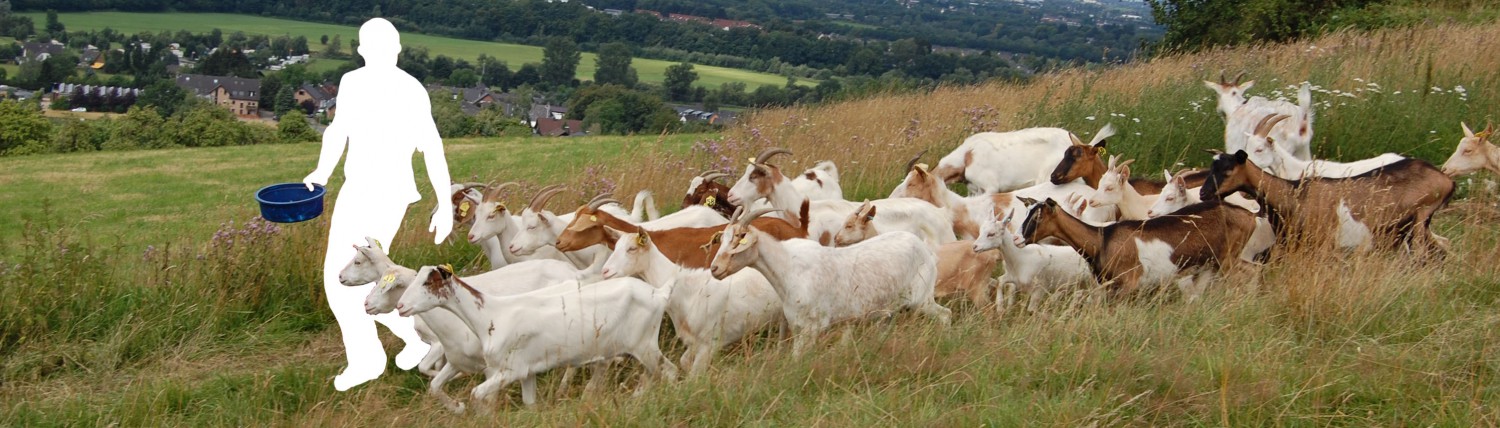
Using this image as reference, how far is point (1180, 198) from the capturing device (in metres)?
7.61

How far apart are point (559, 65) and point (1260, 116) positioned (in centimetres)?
2144

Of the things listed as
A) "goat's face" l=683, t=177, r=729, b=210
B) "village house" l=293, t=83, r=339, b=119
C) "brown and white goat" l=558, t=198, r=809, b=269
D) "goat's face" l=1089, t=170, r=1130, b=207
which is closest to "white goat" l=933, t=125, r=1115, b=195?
"goat's face" l=1089, t=170, r=1130, b=207

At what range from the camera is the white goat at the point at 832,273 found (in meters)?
6.03

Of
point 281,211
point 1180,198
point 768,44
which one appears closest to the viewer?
point 281,211

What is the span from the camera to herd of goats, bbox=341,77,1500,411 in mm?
5754

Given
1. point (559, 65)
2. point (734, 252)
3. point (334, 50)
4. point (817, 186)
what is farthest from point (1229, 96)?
point (334, 50)

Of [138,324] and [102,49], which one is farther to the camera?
[102,49]

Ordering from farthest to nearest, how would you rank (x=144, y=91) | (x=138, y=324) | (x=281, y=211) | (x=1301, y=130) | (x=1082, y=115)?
(x=144, y=91)
(x=1082, y=115)
(x=1301, y=130)
(x=138, y=324)
(x=281, y=211)

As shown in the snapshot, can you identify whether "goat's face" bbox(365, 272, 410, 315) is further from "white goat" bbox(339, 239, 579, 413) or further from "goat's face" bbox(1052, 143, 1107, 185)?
"goat's face" bbox(1052, 143, 1107, 185)

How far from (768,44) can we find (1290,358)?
102 feet

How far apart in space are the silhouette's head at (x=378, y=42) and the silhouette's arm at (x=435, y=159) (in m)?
A: 0.26

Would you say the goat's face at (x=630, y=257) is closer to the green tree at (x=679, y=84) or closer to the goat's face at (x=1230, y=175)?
the goat's face at (x=1230, y=175)

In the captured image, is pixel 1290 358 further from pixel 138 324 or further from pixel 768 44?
pixel 768 44

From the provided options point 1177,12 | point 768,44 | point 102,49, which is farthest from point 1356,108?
point 102,49
